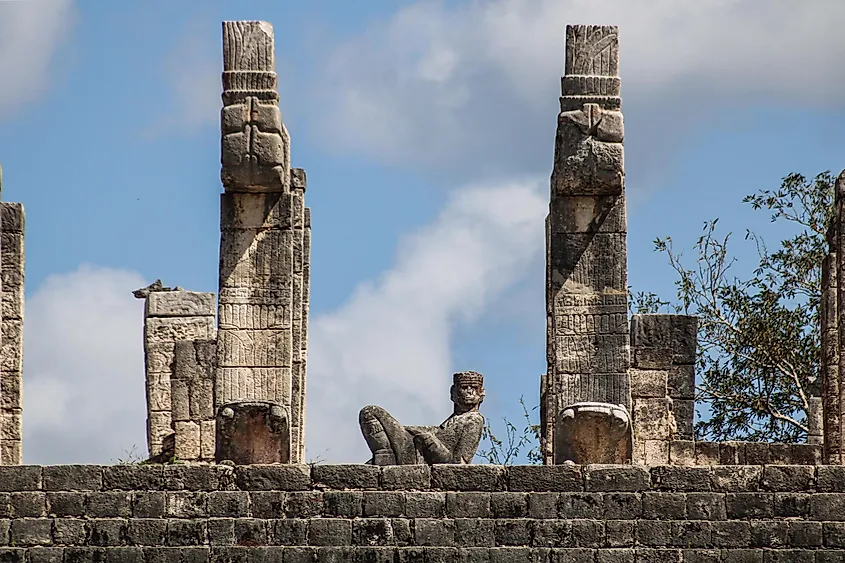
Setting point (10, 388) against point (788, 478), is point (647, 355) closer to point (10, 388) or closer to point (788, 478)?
Answer: point (788, 478)

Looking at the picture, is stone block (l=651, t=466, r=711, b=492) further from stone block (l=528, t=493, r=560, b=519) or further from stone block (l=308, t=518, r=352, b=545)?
stone block (l=308, t=518, r=352, b=545)

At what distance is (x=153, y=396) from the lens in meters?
24.1

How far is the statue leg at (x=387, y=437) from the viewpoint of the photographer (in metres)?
20.8

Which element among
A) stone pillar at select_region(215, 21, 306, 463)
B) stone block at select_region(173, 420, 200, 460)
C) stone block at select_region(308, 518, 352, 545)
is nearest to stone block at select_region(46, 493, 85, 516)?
stone block at select_region(308, 518, 352, 545)

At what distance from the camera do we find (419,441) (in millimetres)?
20828

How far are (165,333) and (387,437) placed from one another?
4174 mm

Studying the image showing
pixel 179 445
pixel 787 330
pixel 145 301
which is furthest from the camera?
pixel 787 330

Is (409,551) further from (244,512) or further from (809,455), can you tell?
(809,455)

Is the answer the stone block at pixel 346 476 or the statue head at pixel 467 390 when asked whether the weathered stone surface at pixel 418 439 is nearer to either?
the statue head at pixel 467 390

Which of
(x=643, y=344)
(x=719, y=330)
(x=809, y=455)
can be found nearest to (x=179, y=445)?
(x=643, y=344)

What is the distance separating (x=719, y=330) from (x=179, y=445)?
31.6 feet

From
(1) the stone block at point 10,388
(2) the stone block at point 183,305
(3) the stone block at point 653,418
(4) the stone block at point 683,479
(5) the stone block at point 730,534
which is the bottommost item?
(5) the stone block at point 730,534

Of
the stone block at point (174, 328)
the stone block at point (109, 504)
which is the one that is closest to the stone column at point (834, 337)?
the stone block at point (174, 328)

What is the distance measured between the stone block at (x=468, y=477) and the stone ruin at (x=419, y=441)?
0.01m
